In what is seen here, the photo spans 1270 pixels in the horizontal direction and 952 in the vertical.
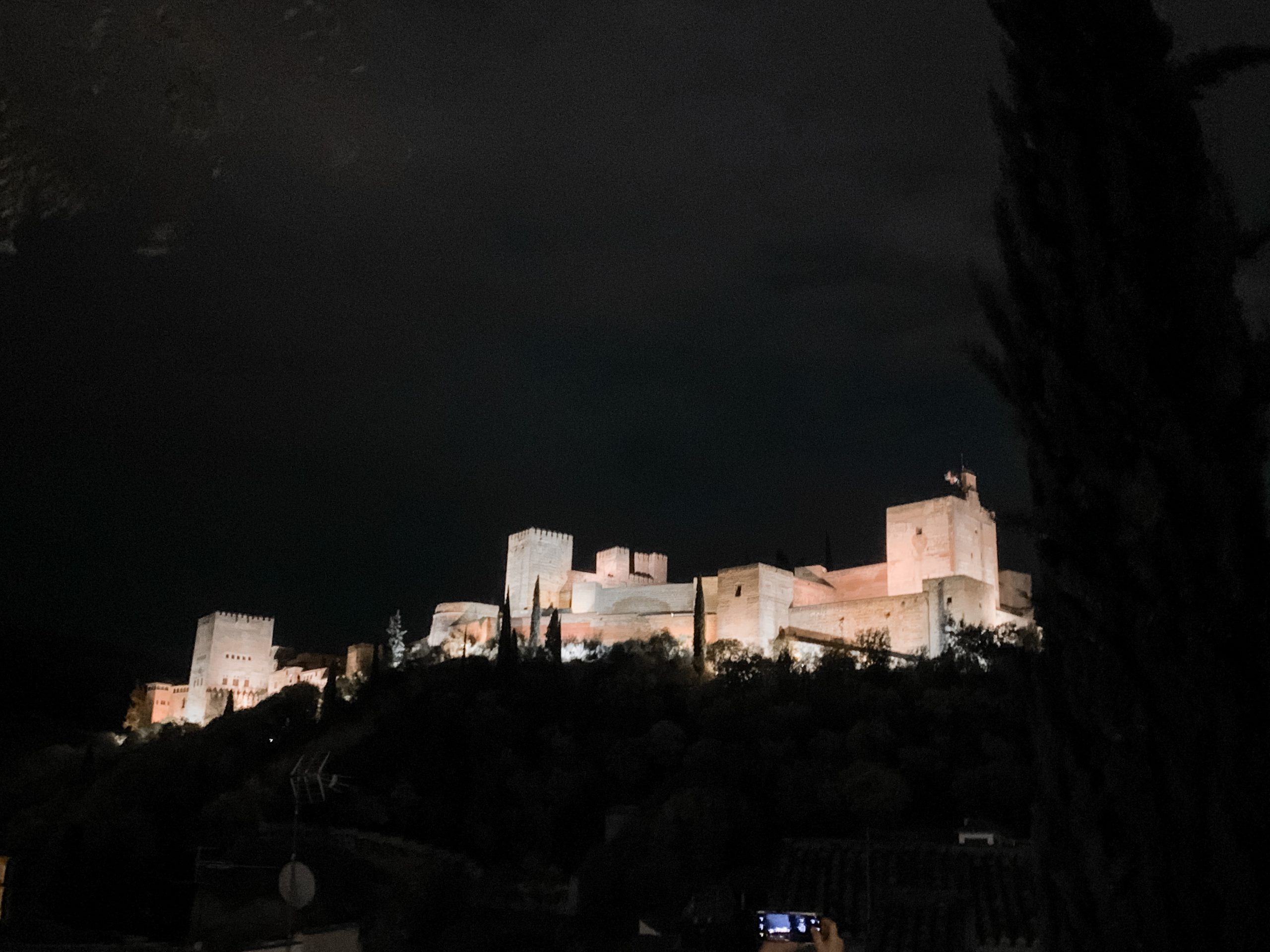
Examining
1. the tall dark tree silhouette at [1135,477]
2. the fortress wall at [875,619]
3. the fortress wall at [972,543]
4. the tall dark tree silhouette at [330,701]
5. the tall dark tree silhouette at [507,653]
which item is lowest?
the tall dark tree silhouette at [1135,477]

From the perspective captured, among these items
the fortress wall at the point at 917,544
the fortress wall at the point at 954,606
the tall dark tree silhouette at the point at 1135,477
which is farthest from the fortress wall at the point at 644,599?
the tall dark tree silhouette at the point at 1135,477

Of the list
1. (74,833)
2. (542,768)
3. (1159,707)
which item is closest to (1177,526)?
(1159,707)

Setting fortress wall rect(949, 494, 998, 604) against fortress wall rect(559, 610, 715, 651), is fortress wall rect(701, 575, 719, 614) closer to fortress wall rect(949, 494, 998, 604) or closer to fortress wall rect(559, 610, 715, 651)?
fortress wall rect(559, 610, 715, 651)

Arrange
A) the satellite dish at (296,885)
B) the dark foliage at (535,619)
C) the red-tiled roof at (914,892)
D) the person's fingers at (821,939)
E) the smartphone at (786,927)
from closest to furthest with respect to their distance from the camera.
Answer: the person's fingers at (821,939)
the smartphone at (786,927)
the red-tiled roof at (914,892)
the satellite dish at (296,885)
the dark foliage at (535,619)

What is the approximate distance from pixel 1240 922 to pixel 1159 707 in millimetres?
575

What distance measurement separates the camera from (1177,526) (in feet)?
10.2

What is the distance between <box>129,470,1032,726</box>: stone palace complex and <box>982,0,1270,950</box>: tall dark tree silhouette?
115 ft

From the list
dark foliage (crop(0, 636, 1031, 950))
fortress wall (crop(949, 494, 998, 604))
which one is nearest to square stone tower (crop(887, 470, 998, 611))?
fortress wall (crop(949, 494, 998, 604))

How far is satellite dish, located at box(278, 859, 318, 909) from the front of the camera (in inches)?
463

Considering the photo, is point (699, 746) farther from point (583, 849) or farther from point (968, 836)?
point (968, 836)

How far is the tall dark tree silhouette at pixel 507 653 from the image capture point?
41.8 m

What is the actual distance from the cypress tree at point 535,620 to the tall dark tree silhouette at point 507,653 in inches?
105

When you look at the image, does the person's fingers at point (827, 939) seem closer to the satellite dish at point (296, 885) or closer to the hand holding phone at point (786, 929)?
the hand holding phone at point (786, 929)

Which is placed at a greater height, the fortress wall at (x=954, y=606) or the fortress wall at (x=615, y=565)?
the fortress wall at (x=615, y=565)
